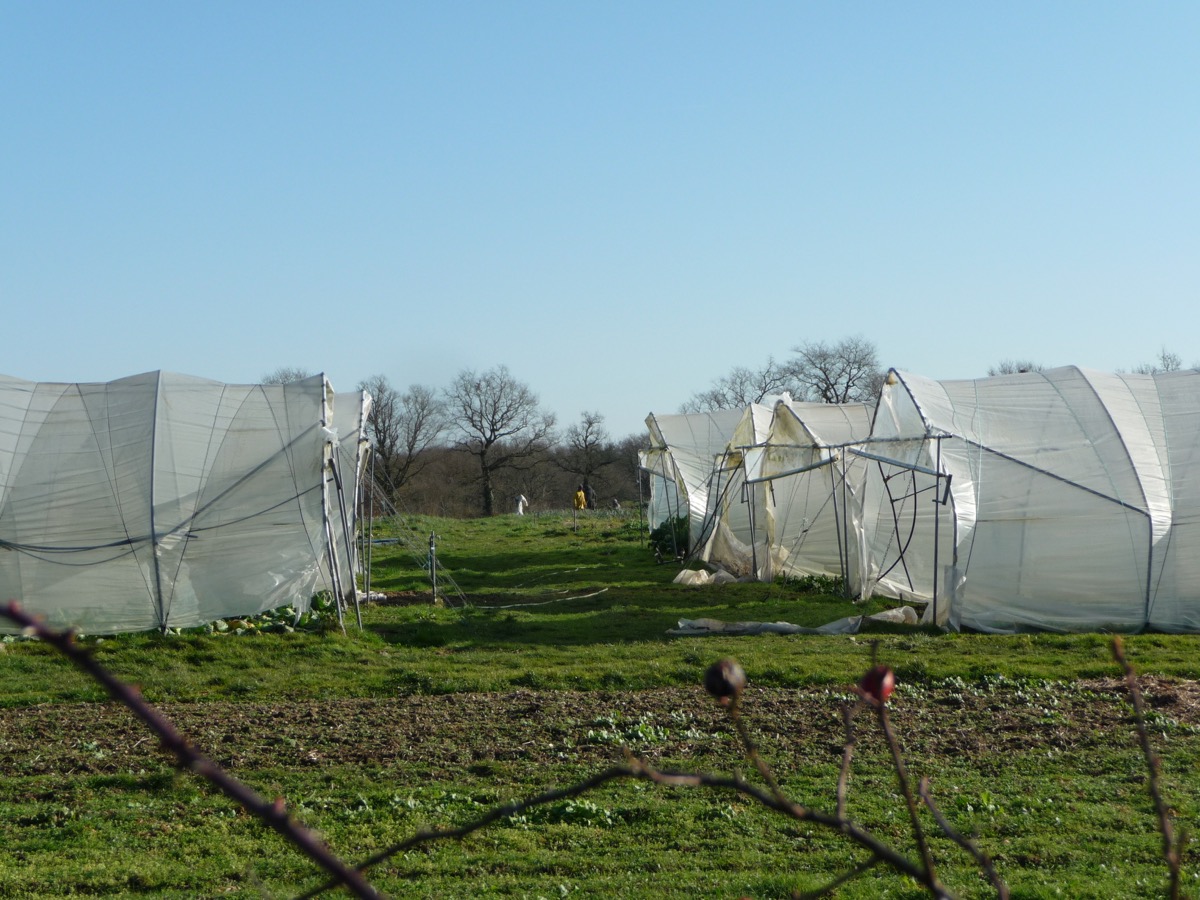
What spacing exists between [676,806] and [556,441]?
65939mm

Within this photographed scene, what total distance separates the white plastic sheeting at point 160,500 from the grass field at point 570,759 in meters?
1.18

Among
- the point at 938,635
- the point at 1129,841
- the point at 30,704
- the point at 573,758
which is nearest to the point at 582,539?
the point at 938,635

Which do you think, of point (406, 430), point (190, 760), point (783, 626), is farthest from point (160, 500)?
point (406, 430)

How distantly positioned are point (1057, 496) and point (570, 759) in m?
10.3

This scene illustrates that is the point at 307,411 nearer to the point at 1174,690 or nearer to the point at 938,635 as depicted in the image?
the point at 938,635

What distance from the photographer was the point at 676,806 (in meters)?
7.58

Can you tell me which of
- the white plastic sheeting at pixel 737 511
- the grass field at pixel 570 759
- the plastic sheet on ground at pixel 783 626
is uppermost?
the white plastic sheeting at pixel 737 511

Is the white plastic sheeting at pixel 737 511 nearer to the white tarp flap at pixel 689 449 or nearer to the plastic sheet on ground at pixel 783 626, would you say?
the white tarp flap at pixel 689 449

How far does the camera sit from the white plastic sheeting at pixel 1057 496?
1587 cm

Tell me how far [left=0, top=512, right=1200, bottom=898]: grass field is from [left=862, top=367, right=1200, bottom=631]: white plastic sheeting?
1.34m

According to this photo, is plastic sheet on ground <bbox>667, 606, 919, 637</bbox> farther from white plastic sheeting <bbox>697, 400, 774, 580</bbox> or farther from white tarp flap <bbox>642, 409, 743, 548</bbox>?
white tarp flap <bbox>642, 409, 743, 548</bbox>

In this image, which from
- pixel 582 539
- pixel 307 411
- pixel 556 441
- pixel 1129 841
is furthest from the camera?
pixel 556 441

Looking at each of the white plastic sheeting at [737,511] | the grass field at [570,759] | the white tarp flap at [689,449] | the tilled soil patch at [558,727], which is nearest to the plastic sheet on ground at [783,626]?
the grass field at [570,759]

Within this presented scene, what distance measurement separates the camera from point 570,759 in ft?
28.5
